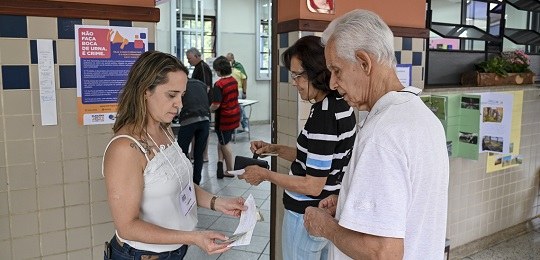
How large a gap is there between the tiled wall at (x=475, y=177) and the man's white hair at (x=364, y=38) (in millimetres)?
1493

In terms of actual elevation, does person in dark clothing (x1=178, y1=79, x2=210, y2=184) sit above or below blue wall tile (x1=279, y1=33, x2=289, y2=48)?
below

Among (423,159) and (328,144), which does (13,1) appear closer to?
Answer: (328,144)

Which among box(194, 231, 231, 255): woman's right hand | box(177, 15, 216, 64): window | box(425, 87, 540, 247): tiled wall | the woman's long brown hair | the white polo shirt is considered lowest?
box(425, 87, 540, 247): tiled wall

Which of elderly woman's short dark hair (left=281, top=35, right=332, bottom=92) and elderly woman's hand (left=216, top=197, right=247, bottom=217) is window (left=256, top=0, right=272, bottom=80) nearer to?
elderly woman's short dark hair (left=281, top=35, right=332, bottom=92)

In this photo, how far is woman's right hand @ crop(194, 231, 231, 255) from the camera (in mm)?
1511

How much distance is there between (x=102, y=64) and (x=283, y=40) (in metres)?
1.13

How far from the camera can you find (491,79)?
11.9ft

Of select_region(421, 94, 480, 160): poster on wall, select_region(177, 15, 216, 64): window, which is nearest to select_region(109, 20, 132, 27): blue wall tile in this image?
select_region(421, 94, 480, 160): poster on wall

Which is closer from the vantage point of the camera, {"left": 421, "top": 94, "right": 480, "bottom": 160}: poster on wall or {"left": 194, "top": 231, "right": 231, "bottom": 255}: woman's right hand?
{"left": 194, "top": 231, "right": 231, "bottom": 255}: woman's right hand

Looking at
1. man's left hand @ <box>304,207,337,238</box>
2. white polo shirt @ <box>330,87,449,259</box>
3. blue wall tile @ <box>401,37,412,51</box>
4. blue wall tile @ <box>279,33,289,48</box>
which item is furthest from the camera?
blue wall tile @ <box>401,37,412,51</box>

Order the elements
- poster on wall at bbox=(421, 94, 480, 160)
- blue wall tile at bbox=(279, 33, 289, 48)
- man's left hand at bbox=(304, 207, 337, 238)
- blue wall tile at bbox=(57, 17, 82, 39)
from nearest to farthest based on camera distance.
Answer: man's left hand at bbox=(304, 207, 337, 238) < blue wall tile at bbox=(57, 17, 82, 39) < blue wall tile at bbox=(279, 33, 289, 48) < poster on wall at bbox=(421, 94, 480, 160)

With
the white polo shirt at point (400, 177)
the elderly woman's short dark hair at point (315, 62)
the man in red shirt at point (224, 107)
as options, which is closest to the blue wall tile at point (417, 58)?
the elderly woman's short dark hair at point (315, 62)

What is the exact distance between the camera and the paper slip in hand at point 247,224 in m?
1.51

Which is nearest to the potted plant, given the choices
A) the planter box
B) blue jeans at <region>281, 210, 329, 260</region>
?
the planter box
